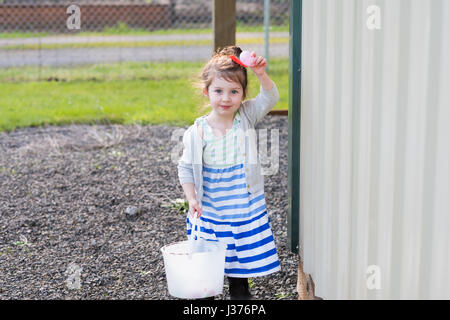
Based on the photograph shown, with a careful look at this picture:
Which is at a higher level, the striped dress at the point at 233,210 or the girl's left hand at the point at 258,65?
the girl's left hand at the point at 258,65

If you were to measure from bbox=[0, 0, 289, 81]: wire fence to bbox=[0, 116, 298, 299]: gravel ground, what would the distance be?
12.3ft

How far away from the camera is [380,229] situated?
7.12 ft

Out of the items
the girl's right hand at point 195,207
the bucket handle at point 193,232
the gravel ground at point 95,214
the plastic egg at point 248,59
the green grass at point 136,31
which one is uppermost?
the green grass at point 136,31

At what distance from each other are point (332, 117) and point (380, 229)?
0.51 metres

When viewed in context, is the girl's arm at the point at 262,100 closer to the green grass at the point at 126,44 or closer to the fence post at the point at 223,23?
the fence post at the point at 223,23

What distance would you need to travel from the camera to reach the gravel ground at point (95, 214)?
11.8ft

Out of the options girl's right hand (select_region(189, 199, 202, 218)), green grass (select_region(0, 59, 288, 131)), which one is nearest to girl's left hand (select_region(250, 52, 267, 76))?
girl's right hand (select_region(189, 199, 202, 218))

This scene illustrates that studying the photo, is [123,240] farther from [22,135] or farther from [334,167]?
[22,135]

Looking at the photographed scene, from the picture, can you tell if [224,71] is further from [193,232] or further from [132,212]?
[132,212]

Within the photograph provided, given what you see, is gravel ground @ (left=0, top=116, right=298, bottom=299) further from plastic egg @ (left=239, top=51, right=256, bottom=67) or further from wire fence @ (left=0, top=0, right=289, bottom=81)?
wire fence @ (left=0, top=0, right=289, bottom=81)

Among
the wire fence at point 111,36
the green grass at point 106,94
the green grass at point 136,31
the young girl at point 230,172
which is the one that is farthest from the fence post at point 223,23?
the green grass at point 136,31

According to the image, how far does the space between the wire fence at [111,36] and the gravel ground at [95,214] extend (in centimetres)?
374

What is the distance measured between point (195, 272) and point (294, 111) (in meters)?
0.86

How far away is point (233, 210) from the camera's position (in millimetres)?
3000
